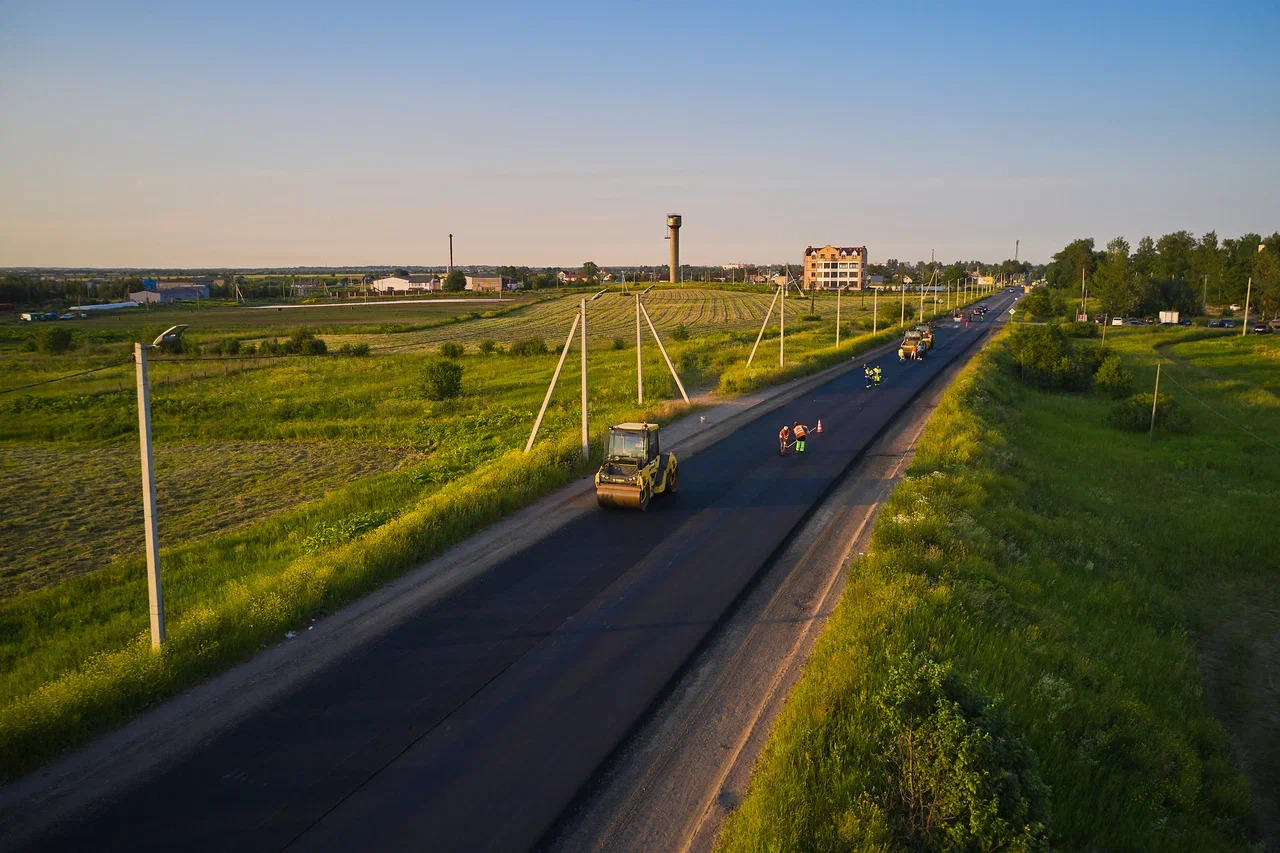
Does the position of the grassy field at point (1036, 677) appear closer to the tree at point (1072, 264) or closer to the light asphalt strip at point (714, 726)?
the light asphalt strip at point (714, 726)

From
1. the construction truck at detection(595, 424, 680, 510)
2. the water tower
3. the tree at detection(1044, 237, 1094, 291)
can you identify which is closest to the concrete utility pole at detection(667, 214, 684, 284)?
the water tower

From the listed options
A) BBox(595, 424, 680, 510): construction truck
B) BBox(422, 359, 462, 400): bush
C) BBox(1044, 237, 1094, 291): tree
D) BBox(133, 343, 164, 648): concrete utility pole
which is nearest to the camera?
BBox(133, 343, 164, 648): concrete utility pole

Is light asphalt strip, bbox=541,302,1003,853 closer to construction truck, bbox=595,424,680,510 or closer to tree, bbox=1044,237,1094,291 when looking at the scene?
construction truck, bbox=595,424,680,510

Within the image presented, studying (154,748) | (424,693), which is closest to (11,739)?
(154,748)

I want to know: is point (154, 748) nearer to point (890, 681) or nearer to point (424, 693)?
point (424, 693)

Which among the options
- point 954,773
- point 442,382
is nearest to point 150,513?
point 954,773

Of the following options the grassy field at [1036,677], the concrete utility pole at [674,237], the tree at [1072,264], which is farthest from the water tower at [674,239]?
the grassy field at [1036,677]

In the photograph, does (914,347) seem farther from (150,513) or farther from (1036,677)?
(150,513)
